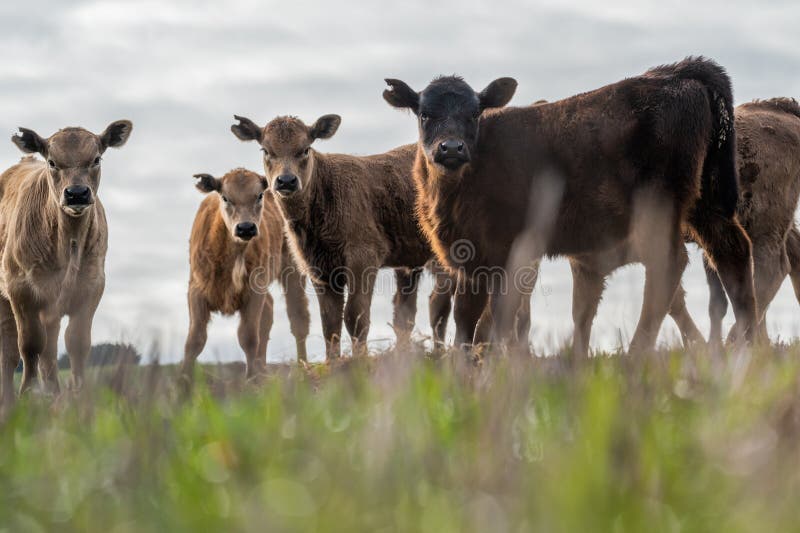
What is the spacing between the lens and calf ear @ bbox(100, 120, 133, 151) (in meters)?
11.3

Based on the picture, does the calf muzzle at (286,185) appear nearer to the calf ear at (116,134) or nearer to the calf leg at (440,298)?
the calf ear at (116,134)

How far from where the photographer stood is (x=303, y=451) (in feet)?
9.51

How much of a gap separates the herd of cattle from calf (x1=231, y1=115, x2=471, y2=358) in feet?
0.07

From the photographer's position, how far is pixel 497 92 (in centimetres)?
845

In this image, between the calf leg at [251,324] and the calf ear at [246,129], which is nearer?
the calf ear at [246,129]

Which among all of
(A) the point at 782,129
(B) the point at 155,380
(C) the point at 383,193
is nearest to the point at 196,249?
(C) the point at 383,193

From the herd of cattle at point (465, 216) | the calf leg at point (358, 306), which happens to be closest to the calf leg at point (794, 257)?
the herd of cattle at point (465, 216)

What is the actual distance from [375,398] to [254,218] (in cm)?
969

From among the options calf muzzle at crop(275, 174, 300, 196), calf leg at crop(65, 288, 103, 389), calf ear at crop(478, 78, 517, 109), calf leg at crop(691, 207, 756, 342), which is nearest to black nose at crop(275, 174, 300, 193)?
calf muzzle at crop(275, 174, 300, 196)

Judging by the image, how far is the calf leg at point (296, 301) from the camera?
15.1m

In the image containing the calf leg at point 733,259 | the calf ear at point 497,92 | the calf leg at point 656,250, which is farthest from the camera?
the calf ear at point 497,92

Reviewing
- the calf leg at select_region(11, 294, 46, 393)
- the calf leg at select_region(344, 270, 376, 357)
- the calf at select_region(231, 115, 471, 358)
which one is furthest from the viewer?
the calf at select_region(231, 115, 471, 358)

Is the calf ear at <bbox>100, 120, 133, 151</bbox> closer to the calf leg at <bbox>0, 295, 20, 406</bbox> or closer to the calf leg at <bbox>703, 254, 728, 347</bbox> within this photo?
the calf leg at <bbox>0, 295, 20, 406</bbox>

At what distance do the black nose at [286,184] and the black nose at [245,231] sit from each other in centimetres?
177
